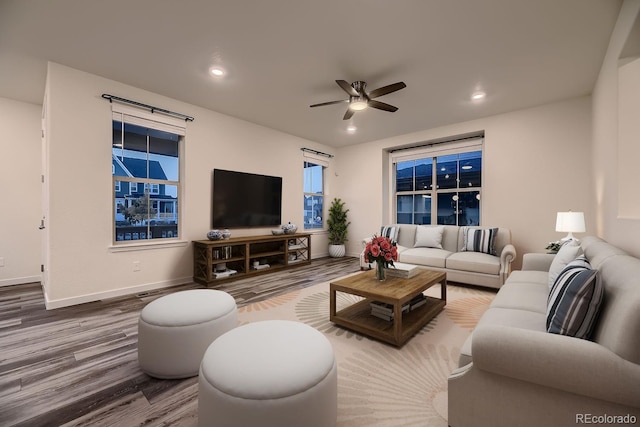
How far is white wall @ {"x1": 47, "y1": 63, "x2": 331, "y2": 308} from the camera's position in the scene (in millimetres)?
2980

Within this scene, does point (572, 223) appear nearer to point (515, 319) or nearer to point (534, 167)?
point (534, 167)

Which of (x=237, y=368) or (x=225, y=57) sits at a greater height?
(x=225, y=57)

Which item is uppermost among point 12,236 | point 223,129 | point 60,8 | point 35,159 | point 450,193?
point 60,8

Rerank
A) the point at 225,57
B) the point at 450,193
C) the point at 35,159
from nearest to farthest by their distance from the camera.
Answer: the point at 225,57
the point at 35,159
the point at 450,193

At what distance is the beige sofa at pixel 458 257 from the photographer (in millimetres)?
3641

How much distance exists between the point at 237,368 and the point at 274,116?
13.9 feet

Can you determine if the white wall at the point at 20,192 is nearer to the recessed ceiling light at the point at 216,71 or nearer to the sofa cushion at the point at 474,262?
the recessed ceiling light at the point at 216,71

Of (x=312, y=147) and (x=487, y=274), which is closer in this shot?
(x=487, y=274)

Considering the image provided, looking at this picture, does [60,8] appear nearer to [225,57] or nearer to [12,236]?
[225,57]

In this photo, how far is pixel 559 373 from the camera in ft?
3.41

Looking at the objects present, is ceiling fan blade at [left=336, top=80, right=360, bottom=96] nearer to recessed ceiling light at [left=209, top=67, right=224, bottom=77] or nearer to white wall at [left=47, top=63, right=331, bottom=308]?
recessed ceiling light at [left=209, top=67, right=224, bottom=77]

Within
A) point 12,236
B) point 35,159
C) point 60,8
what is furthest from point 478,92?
point 12,236

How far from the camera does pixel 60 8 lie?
2.17m

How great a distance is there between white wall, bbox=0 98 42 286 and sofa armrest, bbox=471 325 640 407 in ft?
19.2
